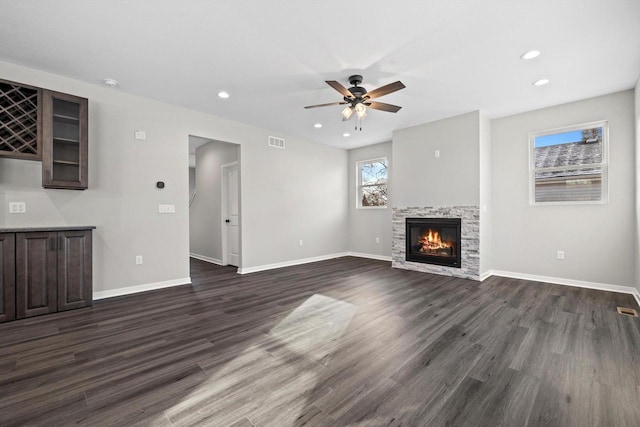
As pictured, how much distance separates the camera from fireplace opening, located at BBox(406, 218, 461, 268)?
16.2 ft

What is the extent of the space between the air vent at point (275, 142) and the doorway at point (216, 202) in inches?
28.4

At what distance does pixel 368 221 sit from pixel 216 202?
12.5 feet

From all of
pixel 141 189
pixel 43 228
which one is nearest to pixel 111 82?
pixel 141 189

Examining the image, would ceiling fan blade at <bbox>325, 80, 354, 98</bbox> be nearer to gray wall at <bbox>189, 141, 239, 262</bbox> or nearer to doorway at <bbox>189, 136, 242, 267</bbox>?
doorway at <bbox>189, 136, 242, 267</bbox>

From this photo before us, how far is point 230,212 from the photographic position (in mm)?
6191

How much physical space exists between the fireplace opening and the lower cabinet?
522cm

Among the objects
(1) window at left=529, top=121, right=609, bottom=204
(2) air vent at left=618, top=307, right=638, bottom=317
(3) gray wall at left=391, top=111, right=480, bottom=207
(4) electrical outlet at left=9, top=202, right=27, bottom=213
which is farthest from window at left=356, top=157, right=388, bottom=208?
(4) electrical outlet at left=9, top=202, right=27, bottom=213

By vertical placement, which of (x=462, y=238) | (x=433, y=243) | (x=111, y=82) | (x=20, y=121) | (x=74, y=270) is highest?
(x=111, y=82)

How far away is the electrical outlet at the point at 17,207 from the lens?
3168 mm

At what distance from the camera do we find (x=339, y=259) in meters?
6.82

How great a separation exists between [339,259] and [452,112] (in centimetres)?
403

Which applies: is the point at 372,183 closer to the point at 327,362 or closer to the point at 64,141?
the point at 327,362

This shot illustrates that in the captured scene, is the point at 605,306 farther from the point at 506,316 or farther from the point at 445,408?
the point at 445,408


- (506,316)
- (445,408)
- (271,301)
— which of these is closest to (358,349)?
(445,408)
